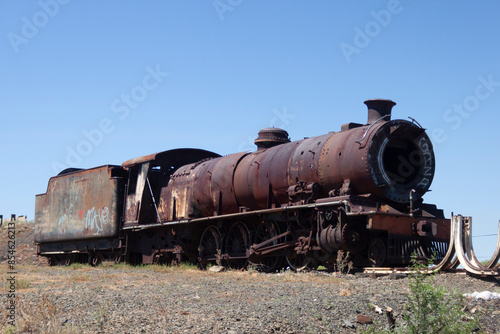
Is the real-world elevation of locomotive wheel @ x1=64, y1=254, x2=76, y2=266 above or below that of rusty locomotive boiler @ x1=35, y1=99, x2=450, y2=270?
below

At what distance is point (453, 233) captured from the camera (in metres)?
11.1

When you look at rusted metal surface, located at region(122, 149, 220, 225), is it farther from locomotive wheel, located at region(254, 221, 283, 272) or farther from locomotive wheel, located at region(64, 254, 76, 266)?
locomotive wheel, located at region(64, 254, 76, 266)

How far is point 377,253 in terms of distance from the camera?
12234 mm

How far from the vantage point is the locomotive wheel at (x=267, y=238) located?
47.0 ft

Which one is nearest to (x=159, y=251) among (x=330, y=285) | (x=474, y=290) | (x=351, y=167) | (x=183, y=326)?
(x=351, y=167)

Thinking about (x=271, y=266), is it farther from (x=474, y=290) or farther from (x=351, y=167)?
(x=474, y=290)

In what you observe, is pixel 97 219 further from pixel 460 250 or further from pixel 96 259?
pixel 460 250

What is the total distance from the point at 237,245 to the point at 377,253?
4.59 m

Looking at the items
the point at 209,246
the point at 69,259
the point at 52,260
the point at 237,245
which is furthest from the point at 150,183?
Answer: the point at 52,260

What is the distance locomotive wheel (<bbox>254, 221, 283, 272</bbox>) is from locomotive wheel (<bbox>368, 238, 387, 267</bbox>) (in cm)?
259

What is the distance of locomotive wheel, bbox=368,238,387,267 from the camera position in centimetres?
1212

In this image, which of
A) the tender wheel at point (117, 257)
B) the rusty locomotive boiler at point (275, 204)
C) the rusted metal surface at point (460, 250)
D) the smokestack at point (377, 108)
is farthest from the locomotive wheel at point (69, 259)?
the rusted metal surface at point (460, 250)

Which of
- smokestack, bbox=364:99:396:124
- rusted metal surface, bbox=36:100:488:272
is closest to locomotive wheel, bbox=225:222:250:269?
rusted metal surface, bbox=36:100:488:272

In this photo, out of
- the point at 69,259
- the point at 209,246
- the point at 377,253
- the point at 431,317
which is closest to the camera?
the point at 431,317
